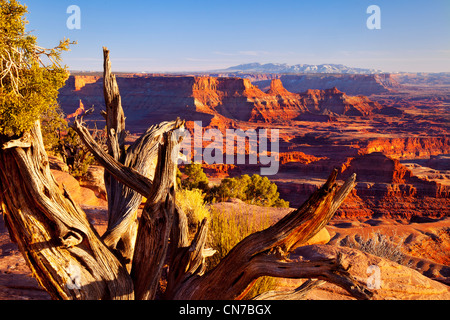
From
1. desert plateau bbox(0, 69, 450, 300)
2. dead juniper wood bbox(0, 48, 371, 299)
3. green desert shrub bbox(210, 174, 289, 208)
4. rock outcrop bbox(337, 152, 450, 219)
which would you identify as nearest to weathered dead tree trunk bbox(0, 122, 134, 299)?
dead juniper wood bbox(0, 48, 371, 299)

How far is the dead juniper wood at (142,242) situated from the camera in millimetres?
3389

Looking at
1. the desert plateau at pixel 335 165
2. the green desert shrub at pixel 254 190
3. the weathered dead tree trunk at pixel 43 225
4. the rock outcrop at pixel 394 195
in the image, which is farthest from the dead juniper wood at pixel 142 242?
the rock outcrop at pixel 394 195

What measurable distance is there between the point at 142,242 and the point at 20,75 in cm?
234

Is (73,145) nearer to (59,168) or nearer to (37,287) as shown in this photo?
(59,168)

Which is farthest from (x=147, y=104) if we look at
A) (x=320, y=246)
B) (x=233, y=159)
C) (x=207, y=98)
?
(x=320, y=246)

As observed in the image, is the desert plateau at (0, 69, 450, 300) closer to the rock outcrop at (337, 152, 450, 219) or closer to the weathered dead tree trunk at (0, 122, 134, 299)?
the rock outcrop at (337, 152, 450, 219)

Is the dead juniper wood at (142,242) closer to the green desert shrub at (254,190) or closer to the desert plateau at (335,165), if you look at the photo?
the desert plateau at (335,165)

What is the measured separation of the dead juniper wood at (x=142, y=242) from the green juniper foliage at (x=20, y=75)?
0.87ft

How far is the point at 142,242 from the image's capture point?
4355 millimetres

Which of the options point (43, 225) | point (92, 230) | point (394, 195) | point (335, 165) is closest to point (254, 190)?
point (92, 230)

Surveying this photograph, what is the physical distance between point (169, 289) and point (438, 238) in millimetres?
21299

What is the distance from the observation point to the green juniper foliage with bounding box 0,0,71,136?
345cm

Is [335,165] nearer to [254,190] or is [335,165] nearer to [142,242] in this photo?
[254,190]

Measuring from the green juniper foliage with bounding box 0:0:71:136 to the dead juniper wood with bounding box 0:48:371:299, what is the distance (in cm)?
27
